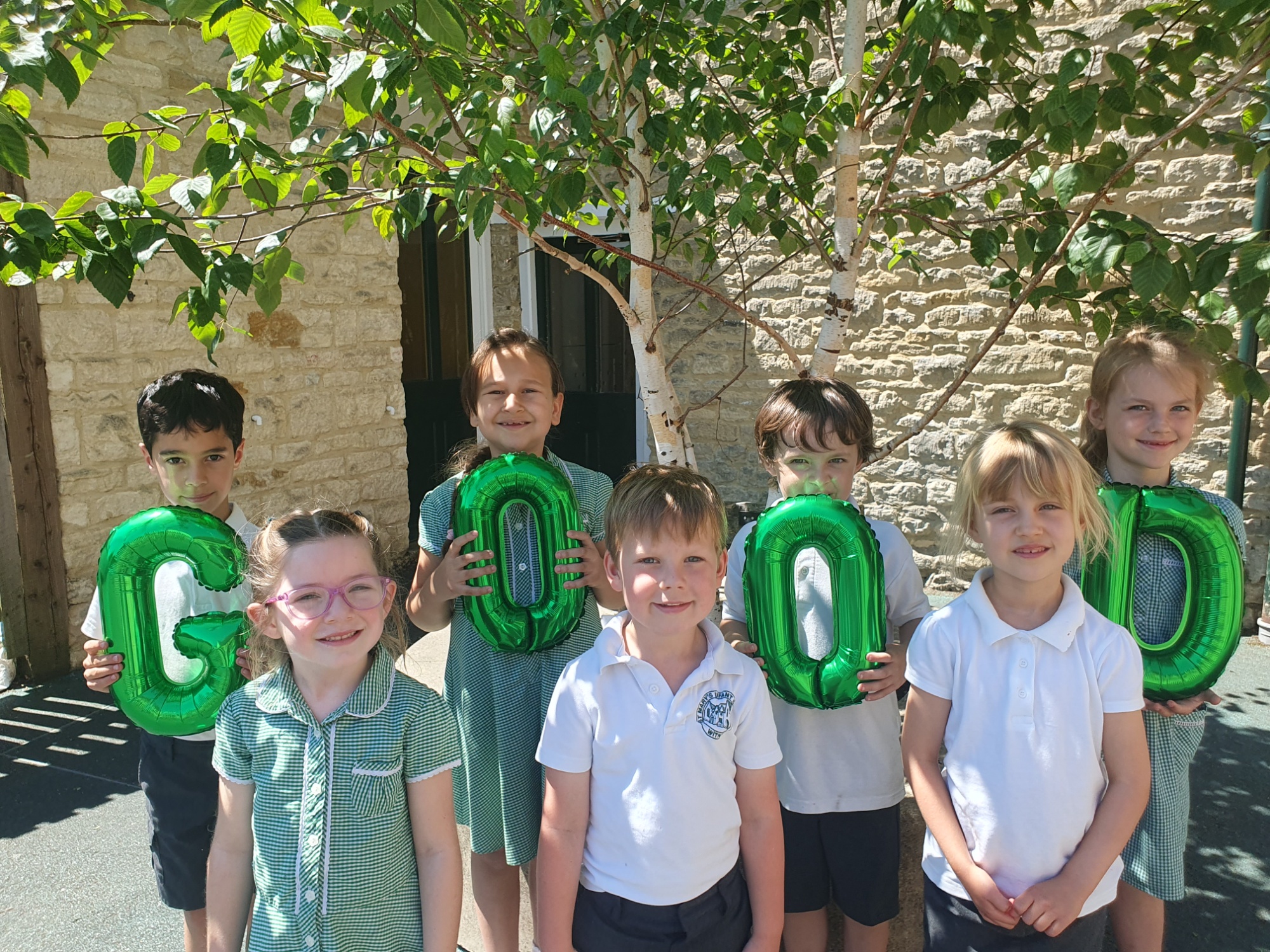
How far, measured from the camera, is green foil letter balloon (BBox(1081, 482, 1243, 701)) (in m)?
1.85

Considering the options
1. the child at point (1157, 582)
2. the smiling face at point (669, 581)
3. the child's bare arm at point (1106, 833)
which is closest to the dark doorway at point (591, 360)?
the child at point (1157, 582)

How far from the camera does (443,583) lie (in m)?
2.00

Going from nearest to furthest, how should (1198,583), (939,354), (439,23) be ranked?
(439,23) → (1198,583) → (939,354)

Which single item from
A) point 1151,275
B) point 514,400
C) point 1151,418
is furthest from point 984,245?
point 514,400

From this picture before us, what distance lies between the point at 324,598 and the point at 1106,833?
4.92ft

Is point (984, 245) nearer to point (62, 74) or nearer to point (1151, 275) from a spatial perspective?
point (1151, 275)

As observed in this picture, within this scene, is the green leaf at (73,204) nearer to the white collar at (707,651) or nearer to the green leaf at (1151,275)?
the white collar at (707,651)

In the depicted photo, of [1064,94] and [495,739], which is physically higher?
[1064,94]

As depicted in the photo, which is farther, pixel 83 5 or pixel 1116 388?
pixel 1116 388

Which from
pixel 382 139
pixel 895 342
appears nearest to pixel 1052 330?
pixel 895 342

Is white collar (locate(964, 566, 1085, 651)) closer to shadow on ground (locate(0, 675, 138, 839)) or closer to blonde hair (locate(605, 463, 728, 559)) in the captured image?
blonde hair (locate(605, 463, 728, 559))

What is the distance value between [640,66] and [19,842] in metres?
3.51

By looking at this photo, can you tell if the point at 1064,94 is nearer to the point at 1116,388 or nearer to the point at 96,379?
the point at 1116,388

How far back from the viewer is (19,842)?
3256 millimetres
